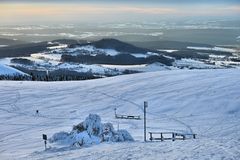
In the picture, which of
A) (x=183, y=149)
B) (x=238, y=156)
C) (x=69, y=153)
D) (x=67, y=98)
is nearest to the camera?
(x=238, y=156)

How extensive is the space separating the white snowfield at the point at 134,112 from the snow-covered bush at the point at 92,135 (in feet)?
3.94

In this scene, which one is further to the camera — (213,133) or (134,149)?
(213,133)

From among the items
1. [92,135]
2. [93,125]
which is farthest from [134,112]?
[92,135]

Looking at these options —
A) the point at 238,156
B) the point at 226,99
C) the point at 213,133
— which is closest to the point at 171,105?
the point at 226,99

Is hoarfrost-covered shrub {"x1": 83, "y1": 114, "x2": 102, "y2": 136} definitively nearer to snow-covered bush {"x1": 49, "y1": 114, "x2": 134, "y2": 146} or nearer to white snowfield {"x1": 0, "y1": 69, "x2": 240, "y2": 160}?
snow-covered bush {"x1": 49, "y1": 114, "x2": 134, "y2": 146}

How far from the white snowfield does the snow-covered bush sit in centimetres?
120

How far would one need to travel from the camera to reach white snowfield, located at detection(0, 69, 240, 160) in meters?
28.1

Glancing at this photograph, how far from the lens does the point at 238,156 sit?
951 inches

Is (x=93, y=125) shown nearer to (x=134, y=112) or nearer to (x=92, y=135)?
(x=92, y=135)

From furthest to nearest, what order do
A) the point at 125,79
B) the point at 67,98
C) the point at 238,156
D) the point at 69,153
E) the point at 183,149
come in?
the point at 125,79, the point at 67,98, the point at 69,153, the point at 183,149, the point at 238,156

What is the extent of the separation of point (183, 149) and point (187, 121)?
1913cm

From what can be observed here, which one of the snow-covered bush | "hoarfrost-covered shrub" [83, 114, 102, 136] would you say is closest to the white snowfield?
the snow-covered bush

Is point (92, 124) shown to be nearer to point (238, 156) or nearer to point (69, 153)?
point (69, 153)

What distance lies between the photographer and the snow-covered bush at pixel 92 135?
3434 centimetres
